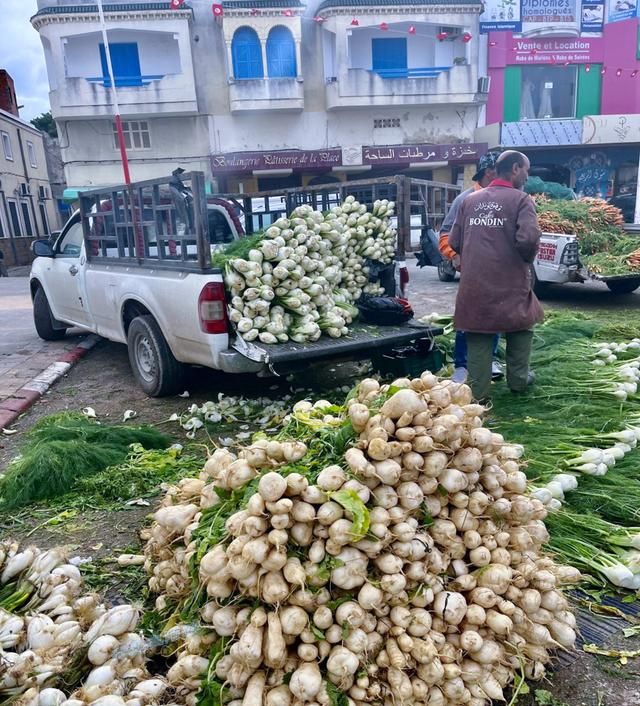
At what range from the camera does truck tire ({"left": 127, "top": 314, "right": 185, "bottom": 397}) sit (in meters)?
5.66

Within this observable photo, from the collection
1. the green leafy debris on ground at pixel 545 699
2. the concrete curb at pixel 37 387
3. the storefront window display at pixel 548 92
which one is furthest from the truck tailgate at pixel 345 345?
the storefront window display at pixel 548 92

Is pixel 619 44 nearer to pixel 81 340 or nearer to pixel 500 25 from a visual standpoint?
pixel 500 25

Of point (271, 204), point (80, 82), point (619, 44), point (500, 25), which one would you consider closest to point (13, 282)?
point (80, 82)

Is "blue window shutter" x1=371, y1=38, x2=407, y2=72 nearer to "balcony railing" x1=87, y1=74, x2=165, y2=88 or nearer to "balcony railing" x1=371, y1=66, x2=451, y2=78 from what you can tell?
"balcony railing" x1=371, y1=66, x2=451, y2=78

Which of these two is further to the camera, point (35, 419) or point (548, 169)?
point (548, 169)

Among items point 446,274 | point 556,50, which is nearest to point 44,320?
point 446,274

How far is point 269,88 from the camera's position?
81.1 ft

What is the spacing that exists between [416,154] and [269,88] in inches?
268

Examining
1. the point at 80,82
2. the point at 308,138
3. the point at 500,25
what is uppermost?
the point at 500,25

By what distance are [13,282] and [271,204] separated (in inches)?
638

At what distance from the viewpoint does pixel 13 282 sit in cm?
2003

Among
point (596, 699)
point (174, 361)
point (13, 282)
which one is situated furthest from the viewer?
point (13, 282)

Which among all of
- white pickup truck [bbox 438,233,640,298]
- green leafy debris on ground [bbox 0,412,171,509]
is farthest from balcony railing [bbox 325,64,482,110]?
green leafy debris on ground [bbox 0,412,171,509]

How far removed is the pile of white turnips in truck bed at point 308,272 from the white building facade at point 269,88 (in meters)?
19.8
